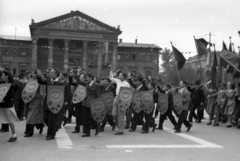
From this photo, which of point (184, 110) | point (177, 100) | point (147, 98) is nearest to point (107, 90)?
point (147, 98)

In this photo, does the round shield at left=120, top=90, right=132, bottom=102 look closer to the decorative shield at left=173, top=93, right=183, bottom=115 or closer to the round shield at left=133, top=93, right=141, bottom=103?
the round shield at left=133, top=93, right=141, bottom=103

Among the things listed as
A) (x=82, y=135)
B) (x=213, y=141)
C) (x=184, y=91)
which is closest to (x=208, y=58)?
(x=184, y=91)

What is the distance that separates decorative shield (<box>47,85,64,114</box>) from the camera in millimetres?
8844

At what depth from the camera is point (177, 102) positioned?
37.8 feet

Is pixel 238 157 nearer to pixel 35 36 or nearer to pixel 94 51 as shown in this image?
pixel 35 36

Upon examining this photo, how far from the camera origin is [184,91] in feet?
39.0

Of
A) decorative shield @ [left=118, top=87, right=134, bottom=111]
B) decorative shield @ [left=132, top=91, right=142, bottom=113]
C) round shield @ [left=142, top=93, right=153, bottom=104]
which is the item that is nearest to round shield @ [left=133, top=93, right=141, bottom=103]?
decorative shield @ [left=132, top=91, right=142, bottom=113]

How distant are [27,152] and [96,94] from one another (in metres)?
3.30

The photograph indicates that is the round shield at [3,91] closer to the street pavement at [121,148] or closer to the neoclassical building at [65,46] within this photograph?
the street pavement at [121,148]

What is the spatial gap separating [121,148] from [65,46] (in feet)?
175

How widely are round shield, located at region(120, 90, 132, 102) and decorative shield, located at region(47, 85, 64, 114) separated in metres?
2.14

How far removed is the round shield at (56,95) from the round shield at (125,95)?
2.17 meters

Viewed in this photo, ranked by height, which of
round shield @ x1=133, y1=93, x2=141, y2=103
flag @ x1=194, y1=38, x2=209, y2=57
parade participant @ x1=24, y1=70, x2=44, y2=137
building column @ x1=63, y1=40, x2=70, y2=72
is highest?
building column @ x1=63, y1=40, x2=70, y2=72

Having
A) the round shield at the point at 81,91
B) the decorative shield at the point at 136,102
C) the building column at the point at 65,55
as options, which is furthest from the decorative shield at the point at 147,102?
the building column at the point at 65,55
